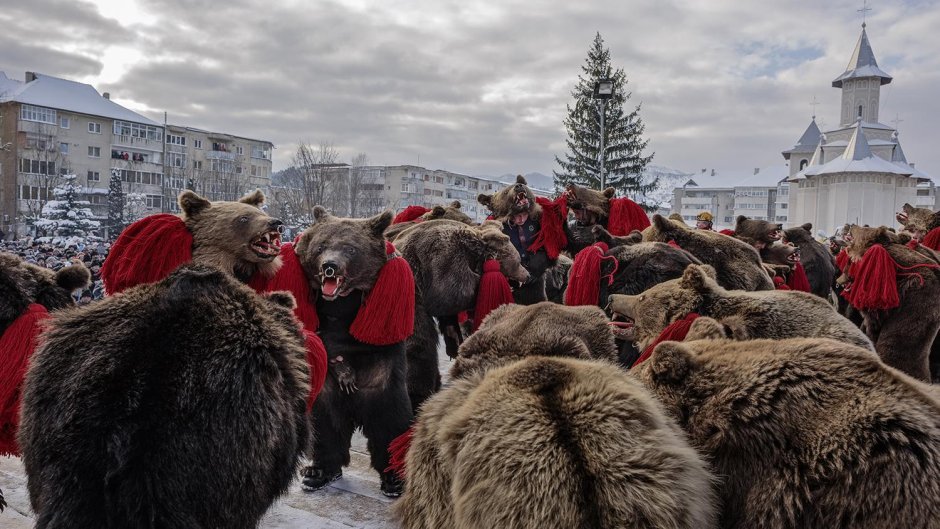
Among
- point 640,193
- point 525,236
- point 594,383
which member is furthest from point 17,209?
point 594,383

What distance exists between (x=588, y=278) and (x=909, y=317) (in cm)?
373

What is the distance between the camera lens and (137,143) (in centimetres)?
6400

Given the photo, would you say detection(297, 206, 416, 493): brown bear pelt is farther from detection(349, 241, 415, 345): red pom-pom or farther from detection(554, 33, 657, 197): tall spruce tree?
detection(554, 33, 657, 197): tall spruce tree

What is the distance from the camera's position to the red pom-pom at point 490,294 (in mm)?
5204

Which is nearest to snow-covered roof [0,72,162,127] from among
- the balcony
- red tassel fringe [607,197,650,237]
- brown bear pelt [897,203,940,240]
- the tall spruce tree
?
the balcony

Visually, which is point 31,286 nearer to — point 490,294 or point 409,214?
point 490,294

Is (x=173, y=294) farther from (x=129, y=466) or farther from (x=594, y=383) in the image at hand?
(x=594, y=383)

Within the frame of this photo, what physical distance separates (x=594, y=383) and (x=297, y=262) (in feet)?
8.95

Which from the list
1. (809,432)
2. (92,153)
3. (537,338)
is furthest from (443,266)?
(92,153)

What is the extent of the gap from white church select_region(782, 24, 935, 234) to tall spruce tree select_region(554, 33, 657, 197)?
4414 cm

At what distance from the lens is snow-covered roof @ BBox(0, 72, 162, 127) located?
5803 cm

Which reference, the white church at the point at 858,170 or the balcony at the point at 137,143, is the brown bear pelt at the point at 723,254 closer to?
the balcony at the point at 137,143

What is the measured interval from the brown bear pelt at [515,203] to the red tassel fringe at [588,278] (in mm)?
2602

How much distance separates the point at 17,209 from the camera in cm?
5234
